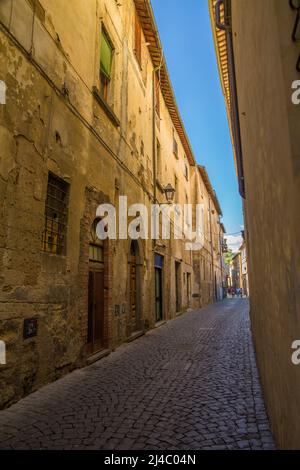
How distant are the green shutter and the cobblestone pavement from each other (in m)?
6.96

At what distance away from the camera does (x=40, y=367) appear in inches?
191

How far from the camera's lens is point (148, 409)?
3961mm

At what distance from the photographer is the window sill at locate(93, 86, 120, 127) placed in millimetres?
7367

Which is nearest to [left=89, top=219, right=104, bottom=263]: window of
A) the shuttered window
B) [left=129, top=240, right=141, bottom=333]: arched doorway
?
[left=129, top=240, right=141, bottom=333]: arched doorway

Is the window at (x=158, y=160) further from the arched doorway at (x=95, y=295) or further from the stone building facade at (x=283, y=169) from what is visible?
the stone building facade at (x=283, y=169)

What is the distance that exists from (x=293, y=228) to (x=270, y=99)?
939 millimetres

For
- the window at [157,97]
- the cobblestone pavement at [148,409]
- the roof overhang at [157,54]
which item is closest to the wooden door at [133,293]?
the cobblestone pavement at [148,409]

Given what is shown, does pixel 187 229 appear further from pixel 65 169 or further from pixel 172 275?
pixel 65 169

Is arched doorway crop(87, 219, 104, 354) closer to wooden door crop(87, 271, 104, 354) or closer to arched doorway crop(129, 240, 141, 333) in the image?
wooden door crop(87, 271, 104, 354)

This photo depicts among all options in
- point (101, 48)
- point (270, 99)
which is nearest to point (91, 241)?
point (101, 48)

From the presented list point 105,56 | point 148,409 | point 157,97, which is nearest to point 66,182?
point 148,409

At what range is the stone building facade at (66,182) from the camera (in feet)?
14.6

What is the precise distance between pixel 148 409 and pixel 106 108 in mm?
6535

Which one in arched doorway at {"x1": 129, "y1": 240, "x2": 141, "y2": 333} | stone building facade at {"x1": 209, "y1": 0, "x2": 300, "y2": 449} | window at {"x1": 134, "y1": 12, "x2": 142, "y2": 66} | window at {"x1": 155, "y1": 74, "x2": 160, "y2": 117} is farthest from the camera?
window at {"x1": 155, "y1": 74, "x2": 160, "y2": 117}
